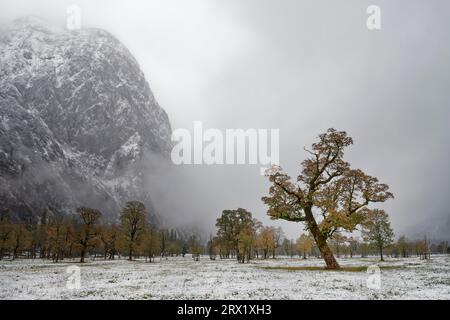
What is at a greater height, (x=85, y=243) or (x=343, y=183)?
(x=343, y=183)

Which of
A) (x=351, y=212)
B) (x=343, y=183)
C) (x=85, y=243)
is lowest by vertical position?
(x=85, y=243)

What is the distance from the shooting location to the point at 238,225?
302 feet

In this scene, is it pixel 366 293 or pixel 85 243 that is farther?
pixel 85 243
